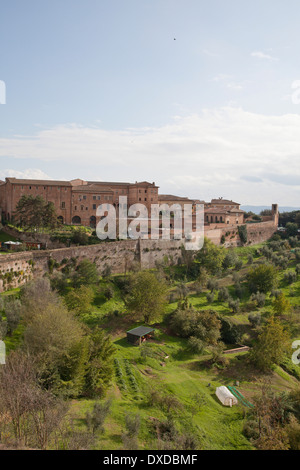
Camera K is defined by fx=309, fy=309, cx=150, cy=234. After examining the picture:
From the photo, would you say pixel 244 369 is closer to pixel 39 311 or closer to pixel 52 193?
pixel 39 311

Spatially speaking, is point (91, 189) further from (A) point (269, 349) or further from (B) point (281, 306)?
(A) point (269, 349)

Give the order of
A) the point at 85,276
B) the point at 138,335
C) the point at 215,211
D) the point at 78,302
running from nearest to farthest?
the point at 138,335, the point at 78,302, the point at 85,276, the point at 215,211

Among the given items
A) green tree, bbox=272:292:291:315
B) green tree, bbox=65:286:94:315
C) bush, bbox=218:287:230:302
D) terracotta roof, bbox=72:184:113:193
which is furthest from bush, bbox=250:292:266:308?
terracotta roof, bbox=72:184:113:193

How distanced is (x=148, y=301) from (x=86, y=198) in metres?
33.1

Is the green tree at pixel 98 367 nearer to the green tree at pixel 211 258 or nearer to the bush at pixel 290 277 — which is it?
the green tree at pixel 211 258

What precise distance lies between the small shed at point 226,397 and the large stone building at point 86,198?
39.7 meters

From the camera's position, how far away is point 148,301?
31344 mm

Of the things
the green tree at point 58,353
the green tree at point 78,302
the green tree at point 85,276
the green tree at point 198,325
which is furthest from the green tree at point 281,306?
the green tree at point 58,353

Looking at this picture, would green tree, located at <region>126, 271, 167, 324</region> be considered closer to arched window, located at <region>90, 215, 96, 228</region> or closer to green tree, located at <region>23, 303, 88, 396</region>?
green tree, located at <region>23, 303, 88, 396</region>

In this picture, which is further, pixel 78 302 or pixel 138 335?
pixel 78 302

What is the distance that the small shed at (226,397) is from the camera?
2086 centimetres

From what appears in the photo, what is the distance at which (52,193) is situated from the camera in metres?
57.1

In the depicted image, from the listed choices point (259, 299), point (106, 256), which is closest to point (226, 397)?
point (259, 299)

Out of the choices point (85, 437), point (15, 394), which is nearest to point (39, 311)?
point (15, 394)
